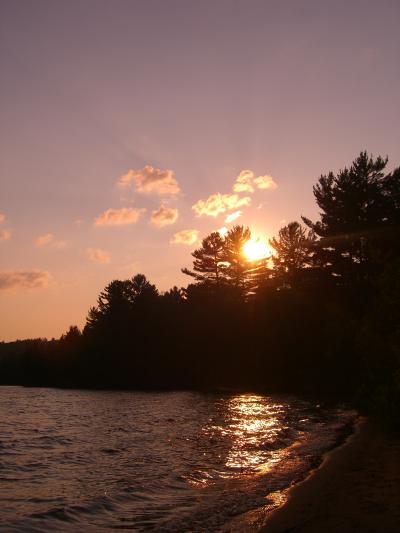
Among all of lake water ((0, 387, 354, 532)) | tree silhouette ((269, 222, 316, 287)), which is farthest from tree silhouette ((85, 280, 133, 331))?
lake water ((0, 387, 354, 532))

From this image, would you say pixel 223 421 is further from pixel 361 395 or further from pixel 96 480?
pixel 96 480

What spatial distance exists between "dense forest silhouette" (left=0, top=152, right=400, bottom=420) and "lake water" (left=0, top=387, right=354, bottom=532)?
454 cm

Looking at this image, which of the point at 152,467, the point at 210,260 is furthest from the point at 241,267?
the point at 152,467

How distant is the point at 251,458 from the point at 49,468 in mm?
5928

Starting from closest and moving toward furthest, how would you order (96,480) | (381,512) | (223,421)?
(381,512)
(96,480)
(223,421)

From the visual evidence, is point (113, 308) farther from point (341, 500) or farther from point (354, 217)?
point (341, 500)

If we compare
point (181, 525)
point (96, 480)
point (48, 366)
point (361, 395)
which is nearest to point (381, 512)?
point (181, 525)

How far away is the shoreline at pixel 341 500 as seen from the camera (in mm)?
7996

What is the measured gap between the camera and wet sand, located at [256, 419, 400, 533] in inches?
313

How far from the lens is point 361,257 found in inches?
1758

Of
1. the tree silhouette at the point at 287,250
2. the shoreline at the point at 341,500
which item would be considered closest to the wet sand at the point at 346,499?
the shoreline at the point at 341,500

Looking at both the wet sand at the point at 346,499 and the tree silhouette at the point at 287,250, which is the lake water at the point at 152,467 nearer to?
the wet sand at the point at 346,499

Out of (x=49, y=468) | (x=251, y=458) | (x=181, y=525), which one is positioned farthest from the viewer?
(x=251, y=458)

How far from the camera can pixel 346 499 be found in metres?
9.43
